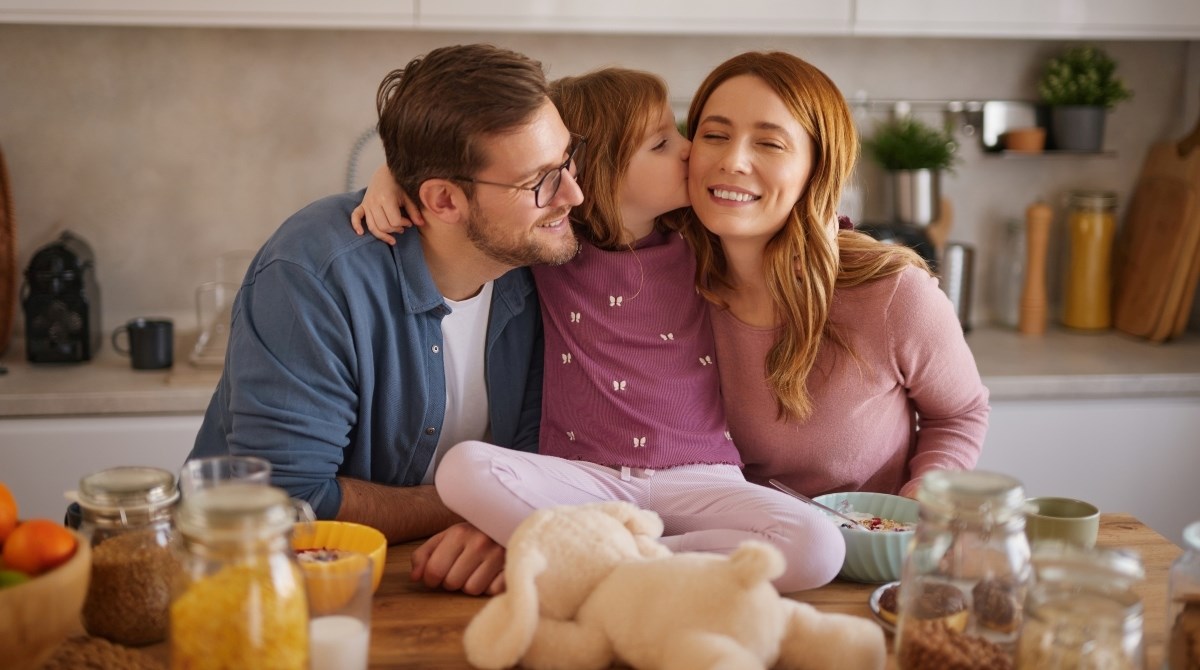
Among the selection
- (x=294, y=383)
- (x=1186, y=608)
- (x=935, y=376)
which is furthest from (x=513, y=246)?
(x=1186, y=608)

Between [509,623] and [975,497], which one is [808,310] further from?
[509,623]

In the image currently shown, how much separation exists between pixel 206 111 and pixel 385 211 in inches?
Result: 62.1

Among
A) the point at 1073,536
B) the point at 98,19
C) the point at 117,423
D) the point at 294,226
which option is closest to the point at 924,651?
the point at 1073,536

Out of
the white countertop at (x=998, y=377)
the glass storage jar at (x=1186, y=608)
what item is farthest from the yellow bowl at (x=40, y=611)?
the white countertop at (x=998, y=377)

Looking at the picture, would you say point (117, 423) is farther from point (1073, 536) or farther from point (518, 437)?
point (1073, 536)

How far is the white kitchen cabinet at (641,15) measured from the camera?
2.82 meters

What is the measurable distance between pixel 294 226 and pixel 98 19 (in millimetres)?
1314

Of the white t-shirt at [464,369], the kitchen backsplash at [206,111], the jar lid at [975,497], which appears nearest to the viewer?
the jar lid at [975,497]

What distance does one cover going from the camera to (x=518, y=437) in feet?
6.44

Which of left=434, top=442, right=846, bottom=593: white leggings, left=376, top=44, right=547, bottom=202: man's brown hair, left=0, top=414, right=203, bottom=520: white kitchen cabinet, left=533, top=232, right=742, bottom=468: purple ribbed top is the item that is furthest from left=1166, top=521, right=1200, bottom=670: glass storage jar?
left=0, top=414, right=203, bottom=520: white kitchen cabinet

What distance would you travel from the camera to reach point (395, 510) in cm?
170

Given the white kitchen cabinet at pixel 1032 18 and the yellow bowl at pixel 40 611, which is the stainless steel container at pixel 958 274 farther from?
the yellow bowl at pixel 40 611

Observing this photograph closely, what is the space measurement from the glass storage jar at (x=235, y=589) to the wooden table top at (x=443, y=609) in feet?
0.70

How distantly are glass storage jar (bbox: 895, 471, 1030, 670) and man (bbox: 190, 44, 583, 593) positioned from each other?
751 millimetres
